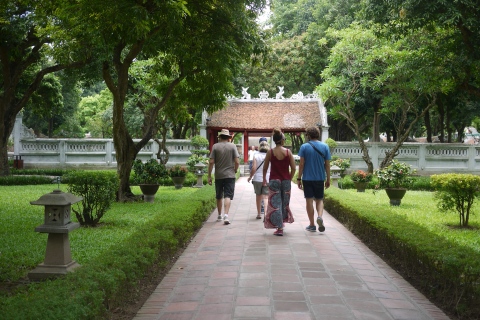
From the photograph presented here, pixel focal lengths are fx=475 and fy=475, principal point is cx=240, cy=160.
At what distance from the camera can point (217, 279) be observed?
5121mm

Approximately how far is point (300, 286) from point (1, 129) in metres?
16.6

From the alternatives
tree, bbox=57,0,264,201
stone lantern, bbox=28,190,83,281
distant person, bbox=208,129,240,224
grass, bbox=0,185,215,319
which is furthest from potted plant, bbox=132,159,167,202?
stone lantern, bbox=28,190,83,281

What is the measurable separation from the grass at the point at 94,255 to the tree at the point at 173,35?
2840 millimetres

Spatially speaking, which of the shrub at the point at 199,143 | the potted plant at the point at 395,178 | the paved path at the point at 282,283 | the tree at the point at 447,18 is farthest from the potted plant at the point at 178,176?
the paved path at the point at 282,283

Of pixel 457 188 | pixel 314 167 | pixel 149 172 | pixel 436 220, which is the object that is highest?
pixel 314 167

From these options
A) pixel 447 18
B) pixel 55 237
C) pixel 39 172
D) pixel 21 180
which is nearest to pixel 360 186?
pixel 447 18

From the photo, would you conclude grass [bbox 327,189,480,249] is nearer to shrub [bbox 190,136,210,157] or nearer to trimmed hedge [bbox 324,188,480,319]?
trimmed hedge [bbox 324,188,480,319]

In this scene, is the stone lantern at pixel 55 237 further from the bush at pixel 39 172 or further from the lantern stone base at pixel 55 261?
the bush at pixel 39 172

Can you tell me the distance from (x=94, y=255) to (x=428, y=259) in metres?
3.98

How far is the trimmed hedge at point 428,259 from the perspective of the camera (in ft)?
13.5

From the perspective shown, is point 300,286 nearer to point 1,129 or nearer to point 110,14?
point 110,14

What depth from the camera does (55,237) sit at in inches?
195

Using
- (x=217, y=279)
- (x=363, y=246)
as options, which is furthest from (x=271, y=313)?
(x=363, y=246)

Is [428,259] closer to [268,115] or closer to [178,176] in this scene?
[178,176]
